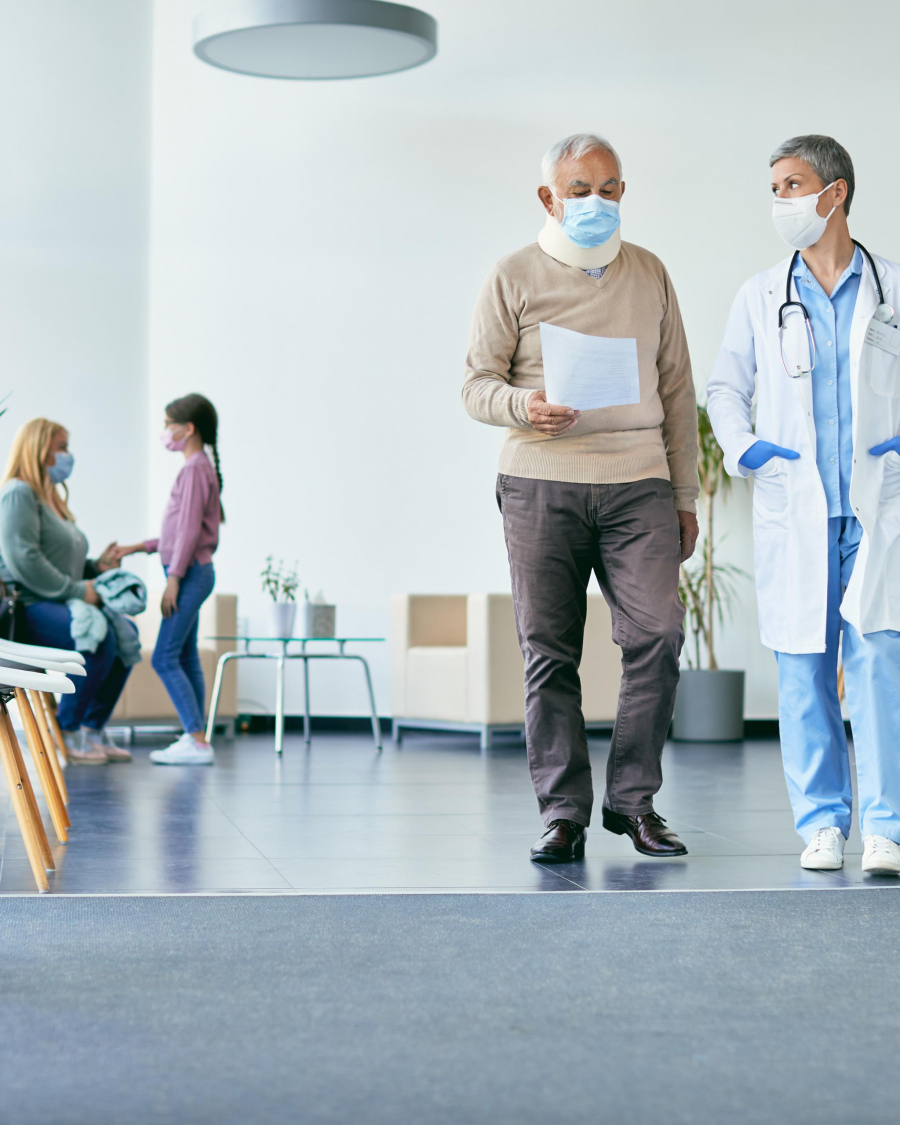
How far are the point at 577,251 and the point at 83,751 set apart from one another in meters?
3.22

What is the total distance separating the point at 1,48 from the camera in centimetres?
742

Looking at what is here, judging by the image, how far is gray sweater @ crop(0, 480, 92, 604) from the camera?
4879mm

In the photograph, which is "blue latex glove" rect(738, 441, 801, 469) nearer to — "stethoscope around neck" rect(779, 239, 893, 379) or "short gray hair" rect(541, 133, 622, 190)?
"stethoscope around neck" rect(779, 239, 893, 379)

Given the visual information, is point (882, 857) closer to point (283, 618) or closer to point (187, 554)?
point (187, 554)

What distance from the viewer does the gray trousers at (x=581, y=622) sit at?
9.61 ft

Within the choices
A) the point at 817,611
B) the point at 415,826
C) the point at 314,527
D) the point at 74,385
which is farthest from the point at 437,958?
the point at 74,385

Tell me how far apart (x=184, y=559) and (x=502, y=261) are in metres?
2.58

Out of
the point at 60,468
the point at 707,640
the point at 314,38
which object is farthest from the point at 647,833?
the point at 314,38

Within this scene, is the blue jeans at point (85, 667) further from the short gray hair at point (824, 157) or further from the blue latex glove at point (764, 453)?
the short gray hair at point (824, 157)

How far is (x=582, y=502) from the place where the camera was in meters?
2.93

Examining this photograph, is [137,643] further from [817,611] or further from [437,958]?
[437,958]

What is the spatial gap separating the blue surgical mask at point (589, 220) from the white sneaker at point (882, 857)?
1.33m

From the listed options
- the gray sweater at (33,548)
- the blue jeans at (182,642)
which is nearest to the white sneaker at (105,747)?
the blue jeans at (182,642)

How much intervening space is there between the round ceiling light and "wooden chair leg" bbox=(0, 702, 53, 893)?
4592 millimetres
